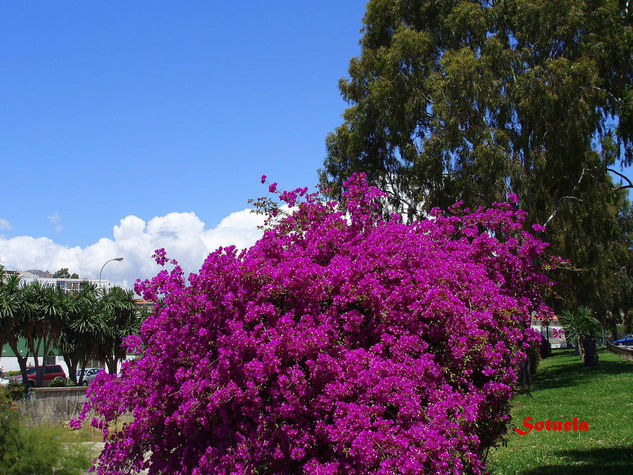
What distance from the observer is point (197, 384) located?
18.8ft

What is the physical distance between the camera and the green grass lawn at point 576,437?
9047mm

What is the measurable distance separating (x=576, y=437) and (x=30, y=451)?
967cm

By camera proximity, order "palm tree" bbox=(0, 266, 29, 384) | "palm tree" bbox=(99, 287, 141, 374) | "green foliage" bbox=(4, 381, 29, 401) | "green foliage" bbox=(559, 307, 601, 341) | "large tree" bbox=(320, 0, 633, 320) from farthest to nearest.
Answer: "palm tree" bbox=(99, 287, 141, 374), "green foliage" bbox=(559, 307, 601, 341), "palm tree" bbox=(0, 266, 29, 384), "large tree" bbox=(320, 0, 633, 320), "green foliage" bbox=(4, 381, 29, 401)

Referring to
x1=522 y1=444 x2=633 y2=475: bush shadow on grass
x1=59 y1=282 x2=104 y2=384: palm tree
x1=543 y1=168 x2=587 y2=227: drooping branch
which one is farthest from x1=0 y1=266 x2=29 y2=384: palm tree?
x1=522 y1=444 x2=633 y2=475: bush shadow on grass

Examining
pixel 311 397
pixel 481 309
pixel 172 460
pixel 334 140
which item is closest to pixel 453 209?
pixel 481 309

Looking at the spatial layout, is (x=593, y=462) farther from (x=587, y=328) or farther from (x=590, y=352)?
(x=590, y=352)

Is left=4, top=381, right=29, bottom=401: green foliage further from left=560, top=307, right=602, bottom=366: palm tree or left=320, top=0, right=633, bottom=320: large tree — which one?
left=560, top=307, right=602, bottom=366: palm tree

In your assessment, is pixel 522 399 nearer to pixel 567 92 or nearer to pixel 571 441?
pixel 571 441

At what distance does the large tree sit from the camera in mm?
19516

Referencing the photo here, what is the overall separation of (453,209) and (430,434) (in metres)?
3.95

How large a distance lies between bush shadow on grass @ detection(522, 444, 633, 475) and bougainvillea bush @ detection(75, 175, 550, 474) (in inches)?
124

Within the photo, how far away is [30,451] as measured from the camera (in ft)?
26.6

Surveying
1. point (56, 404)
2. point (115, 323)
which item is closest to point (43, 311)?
point (115, 323)

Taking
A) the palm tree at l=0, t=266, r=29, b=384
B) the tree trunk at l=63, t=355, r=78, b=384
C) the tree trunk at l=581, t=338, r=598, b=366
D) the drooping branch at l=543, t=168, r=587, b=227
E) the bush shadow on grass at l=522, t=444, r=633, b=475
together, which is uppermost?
the drooping branch at l=543, t=168, r=587, b=227
